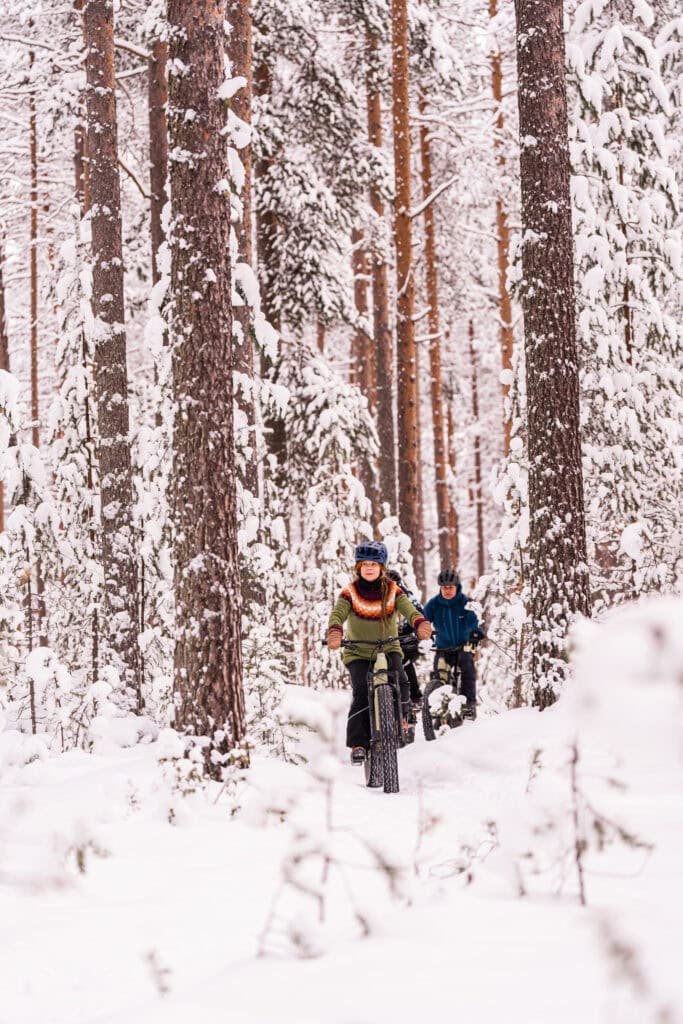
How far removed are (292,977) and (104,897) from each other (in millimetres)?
1807

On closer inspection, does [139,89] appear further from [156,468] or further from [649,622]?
[649,622]

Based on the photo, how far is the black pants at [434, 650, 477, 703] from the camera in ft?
37.2

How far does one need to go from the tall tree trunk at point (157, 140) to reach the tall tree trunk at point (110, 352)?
1.46 meters

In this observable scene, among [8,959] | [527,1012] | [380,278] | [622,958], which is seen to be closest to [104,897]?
[8,959]

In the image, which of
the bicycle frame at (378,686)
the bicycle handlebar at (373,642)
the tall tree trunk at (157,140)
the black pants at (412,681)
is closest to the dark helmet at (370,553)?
the bicycle handlebar at (373,642)

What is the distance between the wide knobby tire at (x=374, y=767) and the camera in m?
8.57

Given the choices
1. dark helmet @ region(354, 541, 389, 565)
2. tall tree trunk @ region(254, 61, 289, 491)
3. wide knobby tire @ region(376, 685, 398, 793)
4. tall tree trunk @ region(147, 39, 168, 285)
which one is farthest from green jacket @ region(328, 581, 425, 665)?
tall tree trunk @ region(147, 39, 168, 285)

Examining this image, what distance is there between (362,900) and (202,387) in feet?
13.8

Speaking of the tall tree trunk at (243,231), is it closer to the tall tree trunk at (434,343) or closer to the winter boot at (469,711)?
the winter boot at (469,711)

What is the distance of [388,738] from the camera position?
8.47 m

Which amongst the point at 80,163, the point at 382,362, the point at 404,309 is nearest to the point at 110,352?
the point at 404,309

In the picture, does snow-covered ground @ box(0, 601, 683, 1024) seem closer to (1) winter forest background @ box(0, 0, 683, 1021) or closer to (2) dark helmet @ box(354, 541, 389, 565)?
(1) winter forest background @ box(0, 0, 683, 1021)

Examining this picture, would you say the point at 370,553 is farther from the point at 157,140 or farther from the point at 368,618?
the point at 157,140

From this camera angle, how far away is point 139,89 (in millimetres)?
18625
